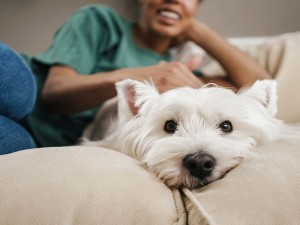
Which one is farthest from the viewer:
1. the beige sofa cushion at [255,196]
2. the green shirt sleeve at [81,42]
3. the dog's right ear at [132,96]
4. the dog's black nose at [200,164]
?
the green shirt sleeve at [81,42]

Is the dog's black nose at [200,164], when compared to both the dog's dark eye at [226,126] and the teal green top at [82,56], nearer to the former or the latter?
the dog's dark eye at [226,126]

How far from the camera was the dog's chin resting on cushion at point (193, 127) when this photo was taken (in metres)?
0.70

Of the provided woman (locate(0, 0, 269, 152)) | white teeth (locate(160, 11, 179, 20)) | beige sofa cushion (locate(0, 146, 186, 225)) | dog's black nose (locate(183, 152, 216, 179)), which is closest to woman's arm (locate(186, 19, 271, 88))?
woman (locate(0, 0, 269, 152))

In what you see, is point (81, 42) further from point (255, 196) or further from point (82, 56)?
point (255, 196)

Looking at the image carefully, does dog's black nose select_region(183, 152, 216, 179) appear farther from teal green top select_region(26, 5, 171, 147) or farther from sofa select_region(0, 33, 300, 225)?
teal green top select_region(26, 5, 171, 147)

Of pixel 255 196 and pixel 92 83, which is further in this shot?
pixel 92 83

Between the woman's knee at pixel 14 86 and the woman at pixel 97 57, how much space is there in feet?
0.89

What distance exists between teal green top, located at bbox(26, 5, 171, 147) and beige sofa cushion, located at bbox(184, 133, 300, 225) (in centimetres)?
91

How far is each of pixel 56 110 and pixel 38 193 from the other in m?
0.85

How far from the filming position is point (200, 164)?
68 cm

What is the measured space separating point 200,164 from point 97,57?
0.97 m

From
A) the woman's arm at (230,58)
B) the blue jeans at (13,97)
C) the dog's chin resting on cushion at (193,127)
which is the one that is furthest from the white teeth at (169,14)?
the blue jeans at (13,97)

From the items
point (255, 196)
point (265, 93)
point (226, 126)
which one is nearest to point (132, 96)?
point (226, 126)

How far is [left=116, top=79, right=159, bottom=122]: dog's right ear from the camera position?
3.04 feet
